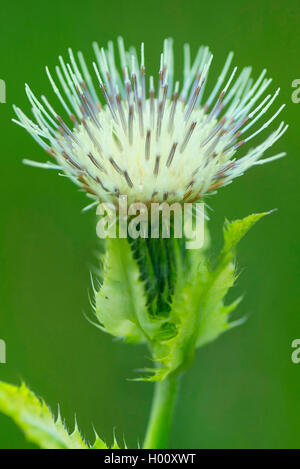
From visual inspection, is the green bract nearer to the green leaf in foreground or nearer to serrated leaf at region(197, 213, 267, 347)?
serrated leaf at region(197, 213, 267, 347)

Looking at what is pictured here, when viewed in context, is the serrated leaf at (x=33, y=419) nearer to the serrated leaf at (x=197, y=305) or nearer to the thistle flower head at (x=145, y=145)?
the serrated leaf at (x=197, y=305)

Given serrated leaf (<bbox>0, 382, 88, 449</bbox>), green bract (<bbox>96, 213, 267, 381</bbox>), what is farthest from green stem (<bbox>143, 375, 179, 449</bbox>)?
serrated leaf (<bbox>0, 382, 88, 449</bbox>)

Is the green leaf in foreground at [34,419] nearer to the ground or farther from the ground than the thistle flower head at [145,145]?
nearer to the ground

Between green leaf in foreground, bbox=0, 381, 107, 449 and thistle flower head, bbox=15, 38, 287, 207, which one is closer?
→ green leaf in foreground, bbox=0, 381, 107, 449

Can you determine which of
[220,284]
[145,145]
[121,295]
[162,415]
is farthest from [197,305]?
[145,145]

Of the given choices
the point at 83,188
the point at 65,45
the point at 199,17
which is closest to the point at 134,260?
the point at 83,188

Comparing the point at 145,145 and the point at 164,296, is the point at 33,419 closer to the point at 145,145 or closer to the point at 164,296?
the point at 164,296

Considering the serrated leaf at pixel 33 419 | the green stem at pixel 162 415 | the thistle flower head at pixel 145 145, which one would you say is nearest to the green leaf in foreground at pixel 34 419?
the serrated leaf at pixel 33 419
